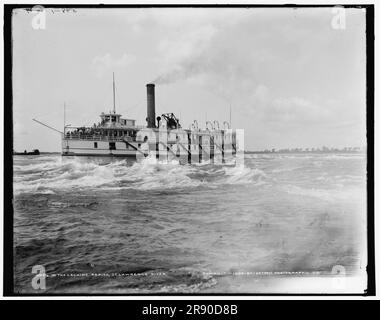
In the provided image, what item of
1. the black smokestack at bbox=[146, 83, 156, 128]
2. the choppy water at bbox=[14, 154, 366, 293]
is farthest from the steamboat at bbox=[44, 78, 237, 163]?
the choppy water at bbox=[14, 154, 366, 293]

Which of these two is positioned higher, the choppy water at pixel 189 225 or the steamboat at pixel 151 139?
the steamboat at pixel 151 139

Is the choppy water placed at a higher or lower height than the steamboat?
lower

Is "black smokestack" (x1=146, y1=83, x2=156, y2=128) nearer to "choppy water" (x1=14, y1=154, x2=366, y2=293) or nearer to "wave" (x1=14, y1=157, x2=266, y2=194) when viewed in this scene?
"wave" (x1=14, y1=157, x2=266, y2=194)

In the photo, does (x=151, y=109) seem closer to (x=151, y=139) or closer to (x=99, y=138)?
(x=151, y=139)

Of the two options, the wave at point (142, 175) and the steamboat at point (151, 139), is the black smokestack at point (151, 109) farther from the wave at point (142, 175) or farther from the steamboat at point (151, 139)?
the wave at point (142, 175)

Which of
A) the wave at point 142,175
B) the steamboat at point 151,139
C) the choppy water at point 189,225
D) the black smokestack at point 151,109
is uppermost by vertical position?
the black smokestack at point 151,109

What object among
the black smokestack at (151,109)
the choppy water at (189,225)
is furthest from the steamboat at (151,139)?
the choppy water at (189,225)
